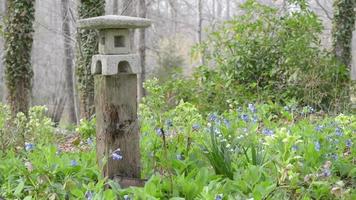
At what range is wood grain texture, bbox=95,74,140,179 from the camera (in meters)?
3.54

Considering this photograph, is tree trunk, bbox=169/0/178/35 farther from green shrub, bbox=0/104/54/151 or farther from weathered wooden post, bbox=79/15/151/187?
weathered wooden post, bbox=79/15/151/187

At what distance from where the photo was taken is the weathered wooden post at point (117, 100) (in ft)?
11.5

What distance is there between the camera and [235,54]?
8.53 m

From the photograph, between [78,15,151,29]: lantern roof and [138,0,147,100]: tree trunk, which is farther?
[138,0,147,100]: tree trunk

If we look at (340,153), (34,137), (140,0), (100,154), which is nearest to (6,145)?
(34,137)

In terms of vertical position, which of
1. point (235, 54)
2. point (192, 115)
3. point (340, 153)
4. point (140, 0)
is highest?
point (140, 0)

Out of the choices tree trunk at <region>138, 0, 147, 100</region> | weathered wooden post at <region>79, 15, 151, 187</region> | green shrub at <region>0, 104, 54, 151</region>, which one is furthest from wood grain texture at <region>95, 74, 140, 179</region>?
tree trunk at <region>138, 0, 147, 100</region>

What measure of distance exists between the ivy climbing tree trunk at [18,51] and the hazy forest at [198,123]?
0.6 inches

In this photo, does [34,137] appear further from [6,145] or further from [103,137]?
[103,137]

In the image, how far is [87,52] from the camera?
8.71 metres

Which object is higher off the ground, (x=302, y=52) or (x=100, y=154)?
(x=302, y=52)

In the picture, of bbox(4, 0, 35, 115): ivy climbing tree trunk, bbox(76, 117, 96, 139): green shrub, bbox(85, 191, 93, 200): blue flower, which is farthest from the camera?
bbox(4, 0, 35, 115): ivy climbing tree trunk

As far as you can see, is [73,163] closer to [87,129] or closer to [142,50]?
[87,129]

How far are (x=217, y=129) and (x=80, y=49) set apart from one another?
16.1 ft
